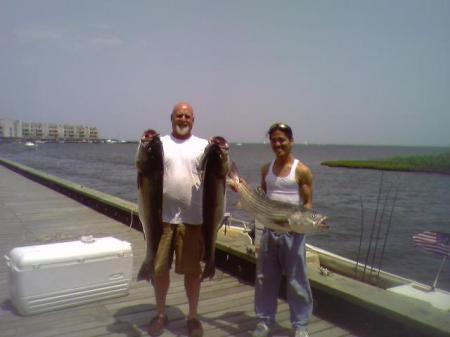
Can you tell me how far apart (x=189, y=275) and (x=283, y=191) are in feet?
3.96

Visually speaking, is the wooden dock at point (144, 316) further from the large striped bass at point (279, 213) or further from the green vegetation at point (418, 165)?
the green vegetation at point (418, 165)

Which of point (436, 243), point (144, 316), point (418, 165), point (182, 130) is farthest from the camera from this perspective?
point (418, 165)

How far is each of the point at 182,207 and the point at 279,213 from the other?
0.89 m

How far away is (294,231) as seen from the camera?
11.5ft

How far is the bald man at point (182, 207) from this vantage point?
Result: 3.63 metres

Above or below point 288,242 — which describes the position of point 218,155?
above

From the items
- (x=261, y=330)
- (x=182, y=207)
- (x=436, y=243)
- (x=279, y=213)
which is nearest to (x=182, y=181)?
(x=182, y=207)

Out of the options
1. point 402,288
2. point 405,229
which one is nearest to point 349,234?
point 405,229

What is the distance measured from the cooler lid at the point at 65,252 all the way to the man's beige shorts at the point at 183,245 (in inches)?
40.4

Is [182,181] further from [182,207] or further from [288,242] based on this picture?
[288,242]

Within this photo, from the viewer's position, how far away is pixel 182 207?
369cm

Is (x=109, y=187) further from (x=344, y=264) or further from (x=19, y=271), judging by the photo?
(x=19, y=271)

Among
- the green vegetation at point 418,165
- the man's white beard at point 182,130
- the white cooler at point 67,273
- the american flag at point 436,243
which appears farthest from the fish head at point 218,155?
the green vegetation at point 418,165

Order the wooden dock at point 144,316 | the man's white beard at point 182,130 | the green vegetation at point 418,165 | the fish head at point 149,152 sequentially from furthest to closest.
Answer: the green vegetation at point 418,165 < the wooden dock at point 144,316 < the man's white beard at point 182,130 < the fish head at point 149,152
